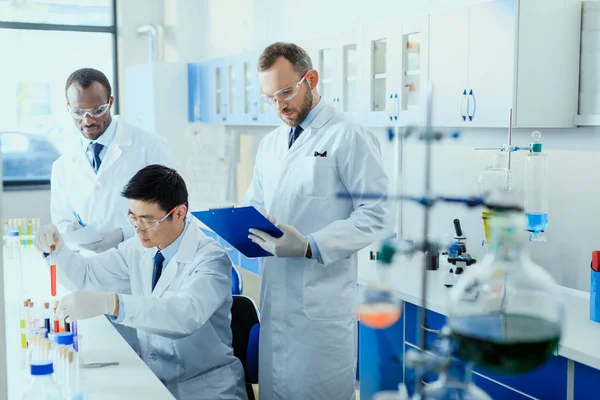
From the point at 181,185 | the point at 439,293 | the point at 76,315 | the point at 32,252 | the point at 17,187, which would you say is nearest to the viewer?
the point at 76,315

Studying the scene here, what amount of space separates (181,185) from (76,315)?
21.5 inches

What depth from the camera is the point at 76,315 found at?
1854 mm

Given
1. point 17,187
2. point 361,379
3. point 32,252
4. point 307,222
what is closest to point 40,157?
point 17,187

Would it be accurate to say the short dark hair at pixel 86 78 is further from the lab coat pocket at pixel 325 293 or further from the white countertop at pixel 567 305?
the white countertop at pixel 567 305

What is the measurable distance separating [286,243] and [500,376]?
0.84 metres

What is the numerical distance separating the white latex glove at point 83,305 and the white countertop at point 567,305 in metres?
0.80

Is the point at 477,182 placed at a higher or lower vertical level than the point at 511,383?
higher

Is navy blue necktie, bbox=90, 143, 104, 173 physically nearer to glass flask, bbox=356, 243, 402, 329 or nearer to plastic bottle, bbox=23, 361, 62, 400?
plastic bottle, bbox=23, 361, 62, 400

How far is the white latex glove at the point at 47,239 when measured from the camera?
7.78ft

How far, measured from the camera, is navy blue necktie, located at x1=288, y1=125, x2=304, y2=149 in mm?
2338

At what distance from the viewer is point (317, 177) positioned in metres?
2.21

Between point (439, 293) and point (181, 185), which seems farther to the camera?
point (439, 293)

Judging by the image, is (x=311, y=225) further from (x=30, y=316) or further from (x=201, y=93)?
(x=201, y=93)

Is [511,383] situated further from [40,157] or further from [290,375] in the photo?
[40,157]
